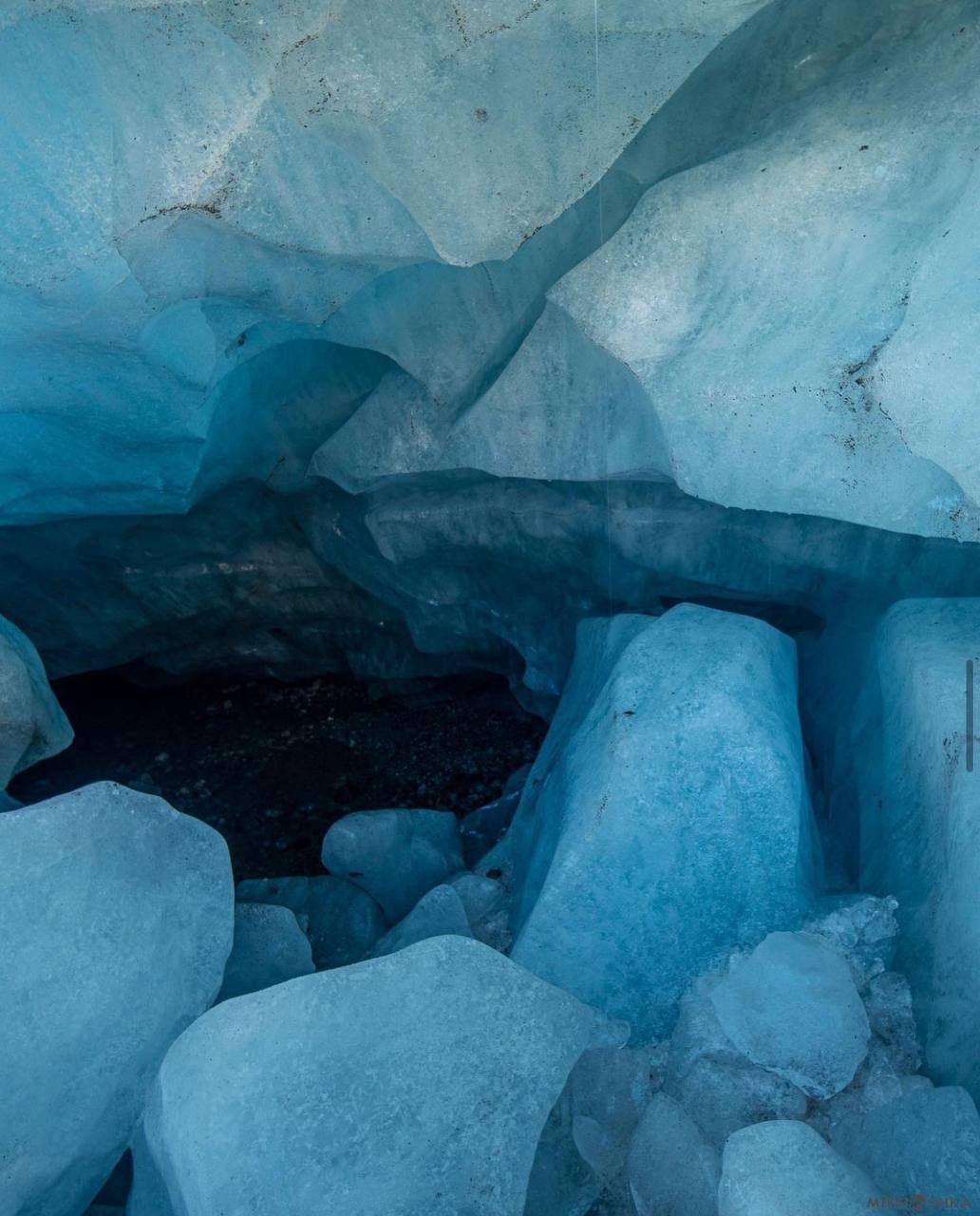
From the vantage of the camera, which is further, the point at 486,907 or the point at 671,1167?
the point at 486,907

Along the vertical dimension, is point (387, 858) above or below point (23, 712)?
below

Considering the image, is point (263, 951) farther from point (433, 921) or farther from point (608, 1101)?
point (608, 1101)

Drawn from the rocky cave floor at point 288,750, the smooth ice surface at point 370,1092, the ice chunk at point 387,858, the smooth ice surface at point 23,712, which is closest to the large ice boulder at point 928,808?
the smooth ice surface at point 370,1092

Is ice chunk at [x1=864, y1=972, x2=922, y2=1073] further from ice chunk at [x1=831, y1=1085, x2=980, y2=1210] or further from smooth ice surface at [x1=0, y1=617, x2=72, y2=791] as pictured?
smooth ice surface at [x1=0, y1=617, x2=72, y2=791]

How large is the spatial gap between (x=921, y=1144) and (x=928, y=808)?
38 cm

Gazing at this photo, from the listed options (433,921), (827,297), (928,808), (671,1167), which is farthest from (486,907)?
(827,297)

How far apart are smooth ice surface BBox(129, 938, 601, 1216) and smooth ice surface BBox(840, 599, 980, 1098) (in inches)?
15.0

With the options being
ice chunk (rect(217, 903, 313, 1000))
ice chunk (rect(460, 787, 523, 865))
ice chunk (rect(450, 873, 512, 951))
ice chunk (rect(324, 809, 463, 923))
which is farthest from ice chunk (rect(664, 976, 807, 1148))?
ice chunk (rect(460, 787, 523, 865))

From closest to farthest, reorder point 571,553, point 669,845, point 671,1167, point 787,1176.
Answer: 1. point 787,1176
2. point 671,1167
3. point 669,845
4. point 571,553

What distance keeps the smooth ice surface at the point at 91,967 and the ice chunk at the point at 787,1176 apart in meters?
0.68

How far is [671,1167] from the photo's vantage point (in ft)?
3.44

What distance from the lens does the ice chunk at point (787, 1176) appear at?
921 millimetres

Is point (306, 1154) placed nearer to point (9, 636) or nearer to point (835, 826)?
point (835, 826)

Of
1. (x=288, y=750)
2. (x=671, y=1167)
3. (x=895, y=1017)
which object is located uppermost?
(x=288, y=750)
